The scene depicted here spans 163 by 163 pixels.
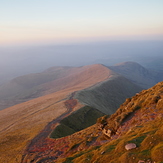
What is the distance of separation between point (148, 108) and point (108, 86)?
122 meters

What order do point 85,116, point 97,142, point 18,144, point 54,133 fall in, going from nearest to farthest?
point 97,142
point 18,144
point 54,133
point 85,116

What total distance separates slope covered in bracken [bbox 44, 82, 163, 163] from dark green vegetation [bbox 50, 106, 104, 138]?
41.4ft

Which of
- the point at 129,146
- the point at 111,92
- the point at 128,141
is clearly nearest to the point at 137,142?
the point at 128,141

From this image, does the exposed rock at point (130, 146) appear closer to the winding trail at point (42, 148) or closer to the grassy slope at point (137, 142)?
the grassy slope at point (137, 142)

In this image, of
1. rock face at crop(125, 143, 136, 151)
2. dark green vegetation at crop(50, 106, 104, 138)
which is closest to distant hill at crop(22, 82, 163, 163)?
rock face at crop(125, 143, 136, 151)

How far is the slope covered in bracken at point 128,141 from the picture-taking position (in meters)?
20.0

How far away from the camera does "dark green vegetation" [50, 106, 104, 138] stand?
5616 cm

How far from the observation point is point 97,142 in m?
33.5

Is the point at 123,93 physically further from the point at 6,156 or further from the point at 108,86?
the point at 6,156

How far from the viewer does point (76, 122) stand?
219 ft

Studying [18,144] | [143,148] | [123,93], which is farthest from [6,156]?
[123,93]

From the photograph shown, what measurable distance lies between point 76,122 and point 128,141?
45.0 m

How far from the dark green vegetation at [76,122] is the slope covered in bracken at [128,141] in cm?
1260

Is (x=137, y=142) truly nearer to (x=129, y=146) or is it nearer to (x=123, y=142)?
(x=129, y=146)
